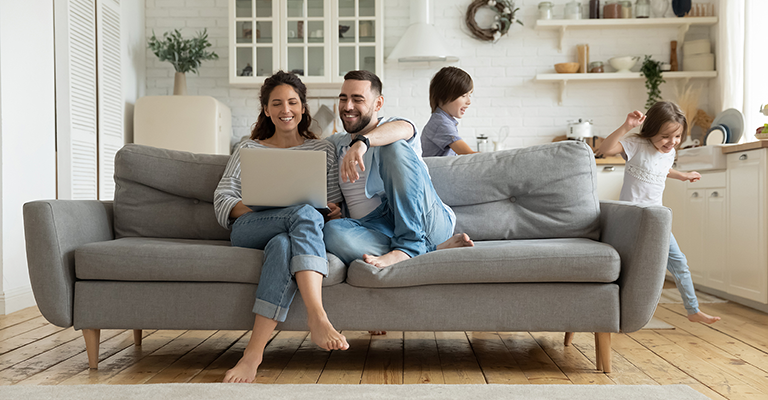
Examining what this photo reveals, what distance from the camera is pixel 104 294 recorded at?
1.89 m

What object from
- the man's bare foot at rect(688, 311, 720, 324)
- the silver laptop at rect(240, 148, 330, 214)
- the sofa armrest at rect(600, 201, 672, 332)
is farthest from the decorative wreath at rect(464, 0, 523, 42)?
the silver laptop at rect(240, 148, 330, 214)

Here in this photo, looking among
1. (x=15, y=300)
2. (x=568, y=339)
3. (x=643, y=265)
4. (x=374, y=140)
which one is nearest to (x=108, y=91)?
(x=15, y=300)

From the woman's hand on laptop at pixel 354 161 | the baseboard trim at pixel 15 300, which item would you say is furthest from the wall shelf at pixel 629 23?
the baseboard trim at pixel 15 300

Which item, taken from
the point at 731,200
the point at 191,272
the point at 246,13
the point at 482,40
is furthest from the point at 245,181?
the point at 482,40

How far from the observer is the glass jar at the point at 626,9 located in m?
4.79

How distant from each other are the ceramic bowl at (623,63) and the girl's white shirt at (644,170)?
2.42 m

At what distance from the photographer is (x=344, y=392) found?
5.41ft

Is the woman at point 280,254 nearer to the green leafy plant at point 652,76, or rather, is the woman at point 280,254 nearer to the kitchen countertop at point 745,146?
the kitchen countertop at point 745,146

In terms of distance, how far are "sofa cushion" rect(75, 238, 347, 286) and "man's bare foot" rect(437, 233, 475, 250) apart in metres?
0.36

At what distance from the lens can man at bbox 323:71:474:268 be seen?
→ 191 cm

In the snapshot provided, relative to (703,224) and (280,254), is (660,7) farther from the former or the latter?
(280,254)

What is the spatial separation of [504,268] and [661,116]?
1.23m

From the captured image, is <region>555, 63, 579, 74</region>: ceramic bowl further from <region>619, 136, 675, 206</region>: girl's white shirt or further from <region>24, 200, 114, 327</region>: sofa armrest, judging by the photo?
<region>24, 200, 114, 327</region>: sofa armrest

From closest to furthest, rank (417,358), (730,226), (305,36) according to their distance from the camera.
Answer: (417,358) < (730,226) < (305,36)
